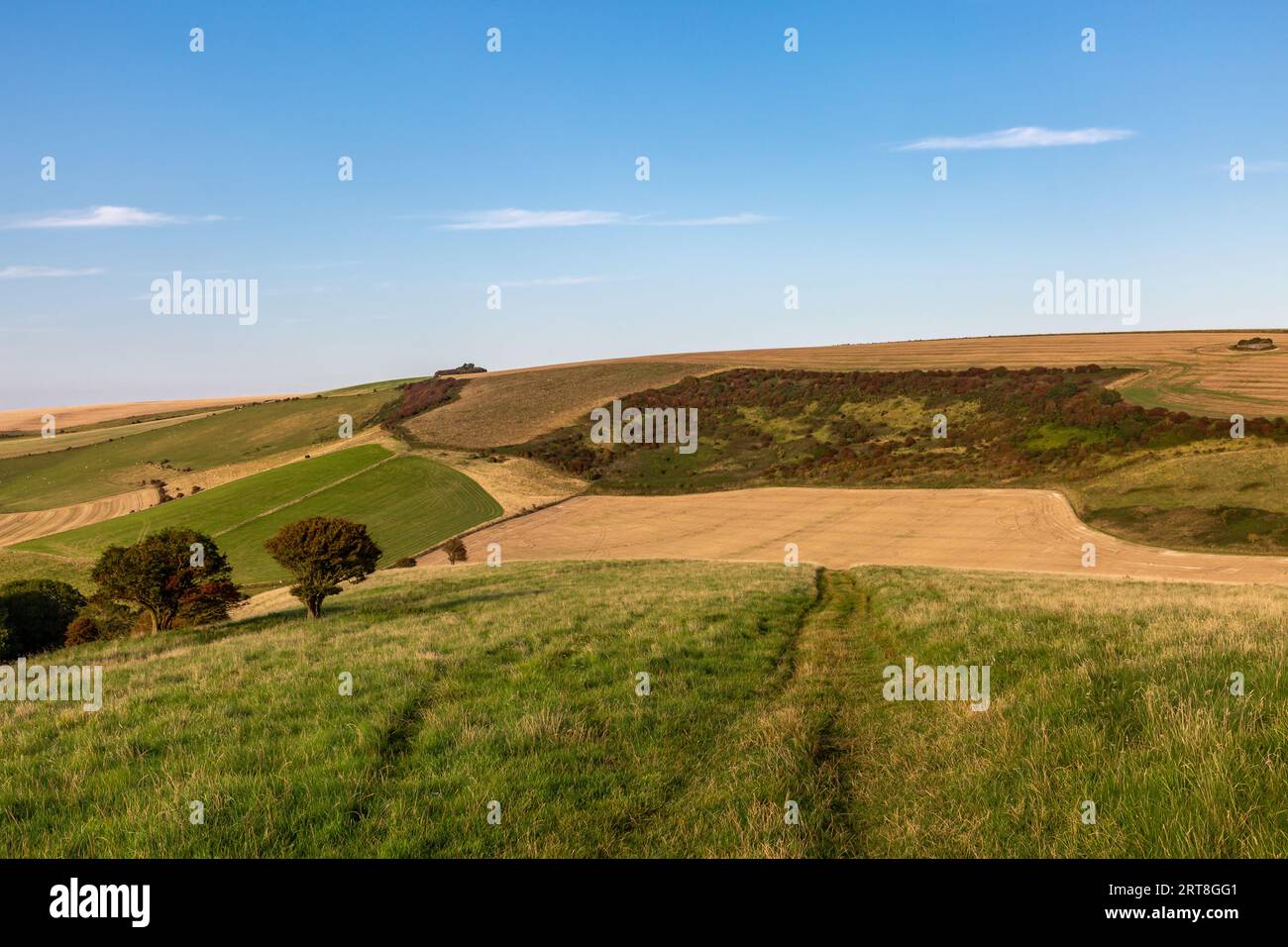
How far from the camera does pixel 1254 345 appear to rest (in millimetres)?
106875

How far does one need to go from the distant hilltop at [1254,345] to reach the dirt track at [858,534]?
2647 inches

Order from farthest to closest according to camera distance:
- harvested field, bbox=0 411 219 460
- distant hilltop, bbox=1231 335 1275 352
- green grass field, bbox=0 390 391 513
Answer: harvested field, bbox=0 411 219 460, green grass field, bbox=0 390 391 513, distant hilltop, bbox=1231 335 1275 352

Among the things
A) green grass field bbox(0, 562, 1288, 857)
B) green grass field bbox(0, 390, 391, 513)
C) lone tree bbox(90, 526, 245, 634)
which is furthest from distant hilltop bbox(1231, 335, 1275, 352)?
green grass field bbox(0, 390, 391, 513)

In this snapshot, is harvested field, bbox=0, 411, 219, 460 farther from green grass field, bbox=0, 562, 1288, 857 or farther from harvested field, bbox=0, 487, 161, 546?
green grass field, bbox=0, 562, 1288, 857

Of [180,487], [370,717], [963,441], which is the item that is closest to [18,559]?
[180,487]

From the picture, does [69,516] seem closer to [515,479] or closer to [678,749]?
[515,479]

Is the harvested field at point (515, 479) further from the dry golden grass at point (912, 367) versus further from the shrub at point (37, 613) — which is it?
the shrub at point (37, 613)

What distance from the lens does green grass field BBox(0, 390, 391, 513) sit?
11056cm

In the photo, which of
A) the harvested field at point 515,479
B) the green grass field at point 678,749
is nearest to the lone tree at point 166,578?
the green grass field at point 678,749

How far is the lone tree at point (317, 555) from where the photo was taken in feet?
84.0

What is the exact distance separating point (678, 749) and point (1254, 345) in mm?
136862

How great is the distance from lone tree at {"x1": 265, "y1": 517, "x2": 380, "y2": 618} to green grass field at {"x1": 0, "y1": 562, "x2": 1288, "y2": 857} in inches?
429

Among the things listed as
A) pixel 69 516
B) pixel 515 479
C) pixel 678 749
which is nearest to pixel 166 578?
pixel 678 749
